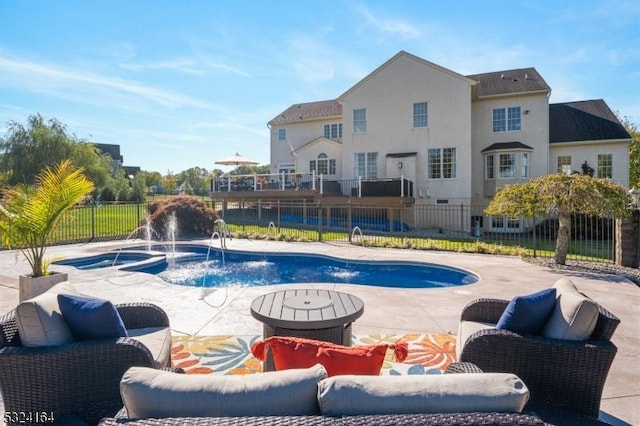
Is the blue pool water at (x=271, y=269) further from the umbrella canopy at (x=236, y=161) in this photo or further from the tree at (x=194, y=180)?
the tree at (x=194, y=180)

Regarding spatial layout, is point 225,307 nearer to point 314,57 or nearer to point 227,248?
point 227,248

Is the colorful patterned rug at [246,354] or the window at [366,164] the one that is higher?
the window at [366,164]

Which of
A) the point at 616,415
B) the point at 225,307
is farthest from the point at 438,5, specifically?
the point at 616,415

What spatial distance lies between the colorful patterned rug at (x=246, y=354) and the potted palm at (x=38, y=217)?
2.22 metres

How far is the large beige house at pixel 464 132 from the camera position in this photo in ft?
63.7

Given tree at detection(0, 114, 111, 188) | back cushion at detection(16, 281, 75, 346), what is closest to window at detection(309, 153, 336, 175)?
tree at detection(0, 114, 111, 188)

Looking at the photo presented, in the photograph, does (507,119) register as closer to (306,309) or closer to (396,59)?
(396,59)

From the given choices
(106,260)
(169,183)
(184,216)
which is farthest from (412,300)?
(169,183)

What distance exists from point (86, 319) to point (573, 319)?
3447 millimetres

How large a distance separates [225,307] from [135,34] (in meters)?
9.56

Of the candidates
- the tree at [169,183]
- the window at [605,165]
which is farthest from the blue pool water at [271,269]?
the tree at [169,183]

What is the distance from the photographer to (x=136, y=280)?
7527 mm

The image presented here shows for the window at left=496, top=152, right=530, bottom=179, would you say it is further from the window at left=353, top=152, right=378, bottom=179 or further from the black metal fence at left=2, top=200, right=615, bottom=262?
the window at left=353, top=152, right=378, bottom=179

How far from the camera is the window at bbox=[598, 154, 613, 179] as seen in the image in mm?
19531
